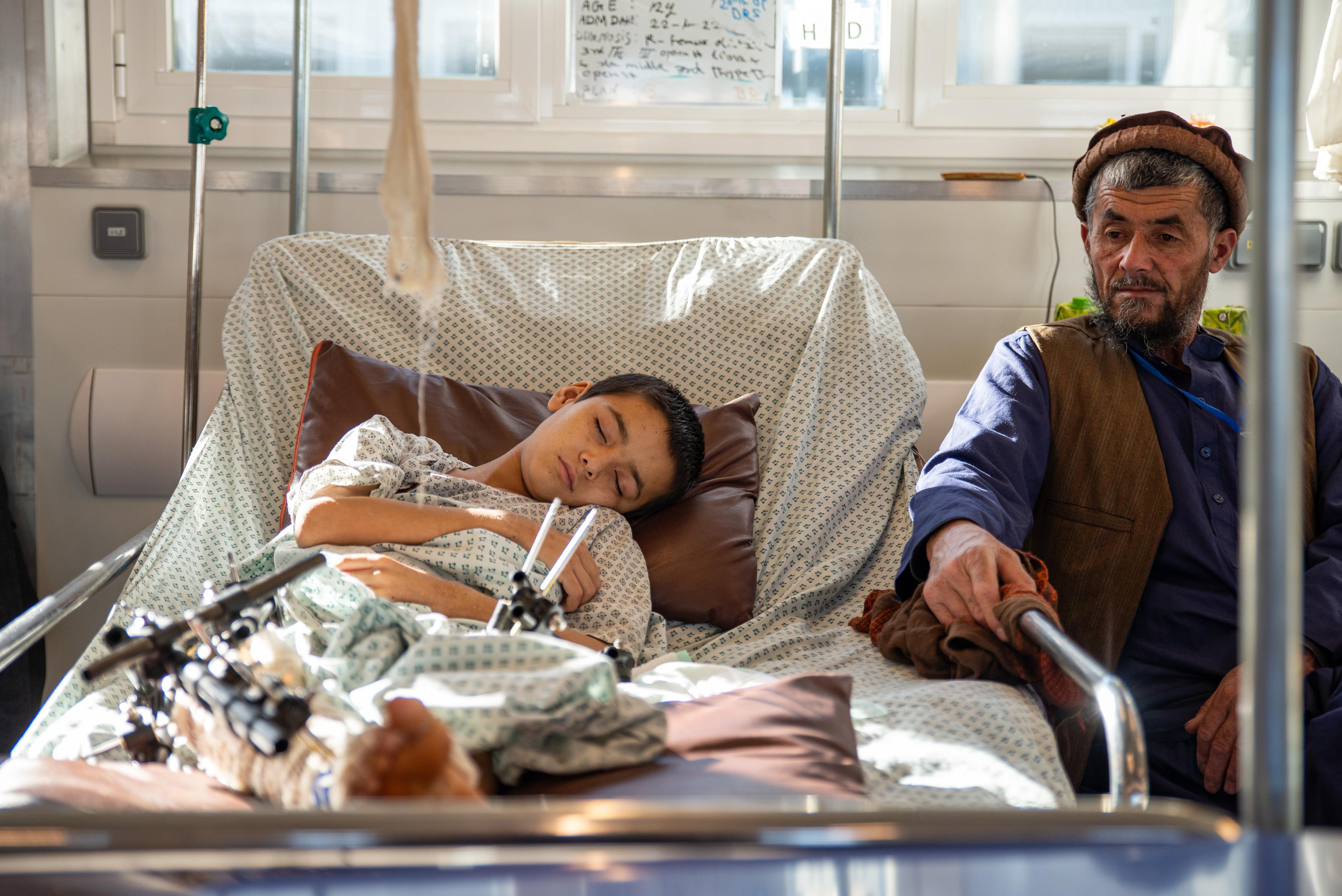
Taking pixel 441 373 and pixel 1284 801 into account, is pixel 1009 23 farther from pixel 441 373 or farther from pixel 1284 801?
pixel 1284 801

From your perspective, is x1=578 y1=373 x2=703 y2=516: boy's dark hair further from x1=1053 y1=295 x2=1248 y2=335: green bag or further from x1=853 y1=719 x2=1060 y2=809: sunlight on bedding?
x1=1053 y1=295 x2=1248 y2=335: green bag

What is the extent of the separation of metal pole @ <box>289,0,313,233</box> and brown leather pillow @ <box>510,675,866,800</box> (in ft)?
5.35

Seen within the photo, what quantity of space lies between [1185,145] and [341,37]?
1.90m

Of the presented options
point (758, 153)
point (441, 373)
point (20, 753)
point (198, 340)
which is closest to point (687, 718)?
point (20, 753)

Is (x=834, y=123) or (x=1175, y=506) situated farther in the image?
(x=834, y=123)

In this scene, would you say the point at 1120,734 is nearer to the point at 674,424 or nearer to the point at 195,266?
the point at 674,424

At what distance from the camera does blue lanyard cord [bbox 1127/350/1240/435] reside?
1589mm

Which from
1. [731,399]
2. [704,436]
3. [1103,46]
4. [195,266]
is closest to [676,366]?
[731,399]

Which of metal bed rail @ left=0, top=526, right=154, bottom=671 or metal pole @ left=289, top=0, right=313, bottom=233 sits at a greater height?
metal pole @ left=289, top=0, right=313, bottom=233

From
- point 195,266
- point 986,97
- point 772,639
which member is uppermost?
point 986,97

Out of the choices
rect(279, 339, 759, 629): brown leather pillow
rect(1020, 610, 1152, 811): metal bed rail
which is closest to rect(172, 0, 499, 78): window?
rect(279, 339, 759, 629): brown leather pillow

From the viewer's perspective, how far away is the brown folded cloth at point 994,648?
3.88 feet

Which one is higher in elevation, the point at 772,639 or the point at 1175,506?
the point at 1175,506

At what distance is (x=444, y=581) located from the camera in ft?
4.24
